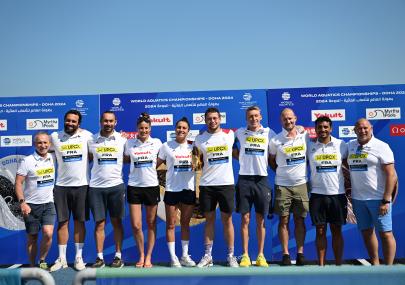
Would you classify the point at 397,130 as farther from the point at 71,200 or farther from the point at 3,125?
the point at 3,125

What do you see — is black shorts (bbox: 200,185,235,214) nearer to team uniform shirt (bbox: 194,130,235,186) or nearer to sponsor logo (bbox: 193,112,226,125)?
team uniform shirt (bbox: 194,130,235,186)

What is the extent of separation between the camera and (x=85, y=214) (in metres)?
4.39

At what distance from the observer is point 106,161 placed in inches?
172

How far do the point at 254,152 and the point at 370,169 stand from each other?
4.00 feet

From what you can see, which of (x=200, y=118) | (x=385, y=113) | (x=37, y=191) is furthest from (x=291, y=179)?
(x=37, y=191)

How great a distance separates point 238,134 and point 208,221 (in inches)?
41.9

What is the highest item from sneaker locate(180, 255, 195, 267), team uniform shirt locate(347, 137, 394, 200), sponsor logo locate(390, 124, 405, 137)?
sponsor logo locate(390, 124, 405, 137)

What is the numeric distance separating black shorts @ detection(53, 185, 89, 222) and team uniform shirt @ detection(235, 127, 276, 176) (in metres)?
1.84

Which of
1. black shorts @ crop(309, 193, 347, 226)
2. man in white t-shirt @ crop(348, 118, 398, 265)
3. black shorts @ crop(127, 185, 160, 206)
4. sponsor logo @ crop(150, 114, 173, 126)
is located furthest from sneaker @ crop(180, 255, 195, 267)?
man in white t-shirt @ crop(348, 118, 398, 265)

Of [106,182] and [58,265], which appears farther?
[58,265]

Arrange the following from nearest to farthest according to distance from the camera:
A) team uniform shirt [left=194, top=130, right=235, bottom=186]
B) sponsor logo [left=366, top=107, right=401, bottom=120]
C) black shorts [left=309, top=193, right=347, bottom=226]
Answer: black shorts [left=309, top=193, right=347, bottom=226] → team uniform shirt [left=194, top=130, right=235, bottom=186] → sponsor logo [left=366, top=107, right=401, bottom=120]

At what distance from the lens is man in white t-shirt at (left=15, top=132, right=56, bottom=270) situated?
168 inches

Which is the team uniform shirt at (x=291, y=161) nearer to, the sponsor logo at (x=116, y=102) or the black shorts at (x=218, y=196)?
the black shorts at (x=218, y=196)

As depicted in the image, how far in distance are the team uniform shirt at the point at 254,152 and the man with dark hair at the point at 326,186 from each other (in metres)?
0.51
